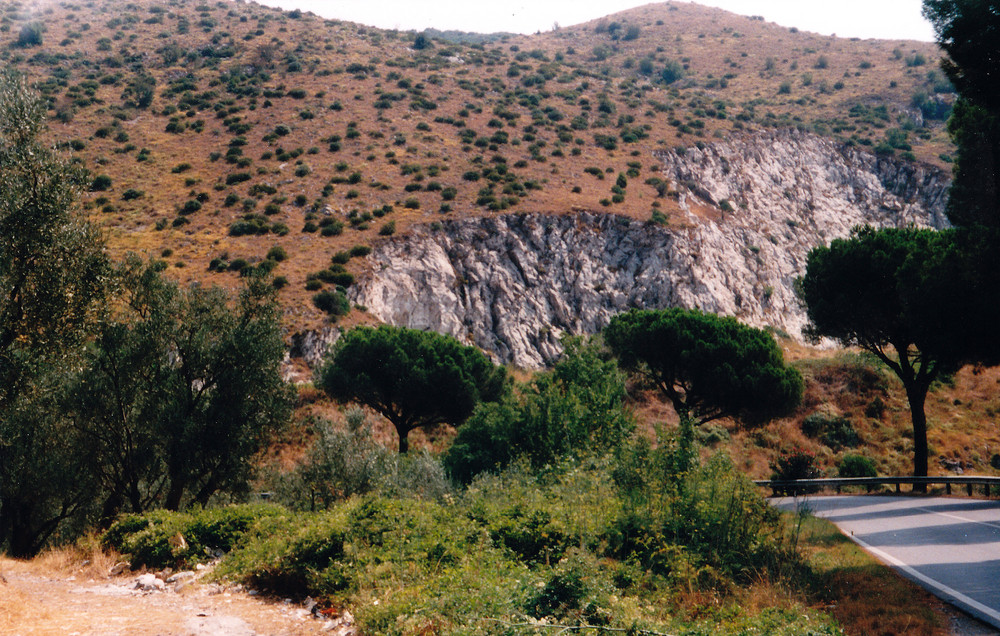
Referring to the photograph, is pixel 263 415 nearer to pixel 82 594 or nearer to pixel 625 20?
pixel 82 594

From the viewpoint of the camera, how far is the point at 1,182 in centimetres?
1360

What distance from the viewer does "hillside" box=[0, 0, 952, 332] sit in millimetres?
51281

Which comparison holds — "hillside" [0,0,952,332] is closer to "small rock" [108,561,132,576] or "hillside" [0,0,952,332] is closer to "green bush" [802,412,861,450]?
"small rock" [108,561,132,576]

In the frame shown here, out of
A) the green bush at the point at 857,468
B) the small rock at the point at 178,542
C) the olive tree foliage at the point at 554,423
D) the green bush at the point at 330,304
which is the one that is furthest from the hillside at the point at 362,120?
the green bush at the point at 857,468

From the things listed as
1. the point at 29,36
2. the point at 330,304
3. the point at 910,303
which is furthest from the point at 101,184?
the point at 910,303

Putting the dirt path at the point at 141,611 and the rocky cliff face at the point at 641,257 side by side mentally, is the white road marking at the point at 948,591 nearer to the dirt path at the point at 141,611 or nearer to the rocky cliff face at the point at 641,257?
the dirt path at the point at 141,611

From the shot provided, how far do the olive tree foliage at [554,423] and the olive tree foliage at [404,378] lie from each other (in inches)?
311

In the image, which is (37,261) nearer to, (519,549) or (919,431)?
(519,549)

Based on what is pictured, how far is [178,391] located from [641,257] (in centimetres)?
4315

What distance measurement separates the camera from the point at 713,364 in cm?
3434

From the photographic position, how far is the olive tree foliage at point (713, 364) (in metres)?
34.0

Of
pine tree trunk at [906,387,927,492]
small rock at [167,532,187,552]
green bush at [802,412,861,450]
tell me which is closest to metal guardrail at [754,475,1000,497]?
pine tree trunk at [906,387,927,492]

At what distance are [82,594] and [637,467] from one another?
10.5 meters

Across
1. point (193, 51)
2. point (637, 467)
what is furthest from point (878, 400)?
point (193, 51)
